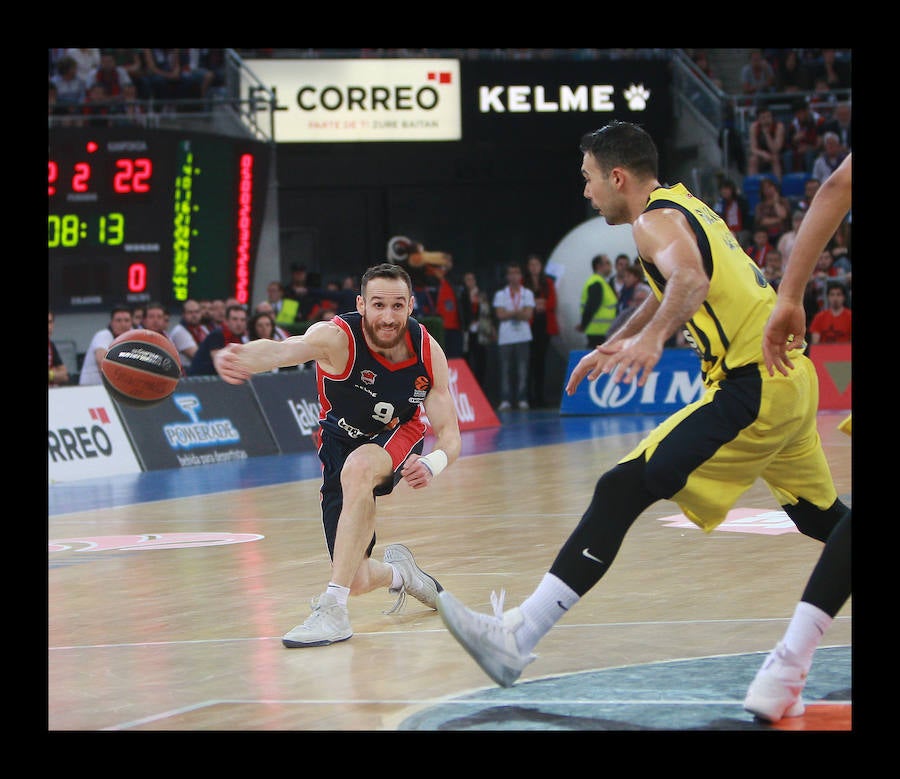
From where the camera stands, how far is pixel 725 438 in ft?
15.5

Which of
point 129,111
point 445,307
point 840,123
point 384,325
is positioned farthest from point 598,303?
point 384,325

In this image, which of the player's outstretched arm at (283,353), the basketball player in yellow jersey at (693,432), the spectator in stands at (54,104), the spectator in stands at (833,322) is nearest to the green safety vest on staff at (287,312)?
the spectator in stands at (54,104)

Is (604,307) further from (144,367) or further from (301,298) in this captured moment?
(144,367)

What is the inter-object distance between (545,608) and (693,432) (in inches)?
31.4

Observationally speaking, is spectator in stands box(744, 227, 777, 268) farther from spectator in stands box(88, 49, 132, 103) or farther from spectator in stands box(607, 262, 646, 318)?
spectator in stands box(88, 49, 132, 103)

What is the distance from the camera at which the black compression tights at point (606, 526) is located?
4.74m

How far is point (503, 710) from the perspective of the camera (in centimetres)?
463

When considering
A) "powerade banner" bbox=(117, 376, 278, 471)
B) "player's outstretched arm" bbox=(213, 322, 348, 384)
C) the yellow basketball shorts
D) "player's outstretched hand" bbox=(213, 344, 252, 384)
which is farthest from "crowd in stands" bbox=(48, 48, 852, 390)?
the yellow basketball shorts

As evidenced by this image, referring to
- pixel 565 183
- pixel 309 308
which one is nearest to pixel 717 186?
pixel 565 183

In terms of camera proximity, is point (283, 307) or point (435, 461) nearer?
point (435, 461)

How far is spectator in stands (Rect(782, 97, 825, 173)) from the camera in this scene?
22.7 metres

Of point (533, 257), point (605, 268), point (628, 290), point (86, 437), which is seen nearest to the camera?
point (86, 437)
